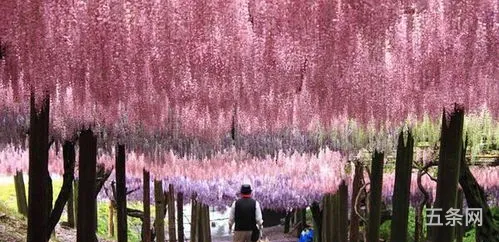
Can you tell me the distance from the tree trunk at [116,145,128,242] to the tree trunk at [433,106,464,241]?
19.0 ft

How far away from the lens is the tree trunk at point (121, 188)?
934cm

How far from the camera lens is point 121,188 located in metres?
9.58

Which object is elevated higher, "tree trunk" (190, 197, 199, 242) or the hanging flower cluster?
the hanging flower cluster

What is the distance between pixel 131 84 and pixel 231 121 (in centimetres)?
323

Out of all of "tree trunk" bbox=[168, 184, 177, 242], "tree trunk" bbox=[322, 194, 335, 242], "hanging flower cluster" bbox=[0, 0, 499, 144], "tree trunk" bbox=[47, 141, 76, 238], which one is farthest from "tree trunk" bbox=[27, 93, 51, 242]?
"tree trunk" bbox=[322, 194, 335, 242]

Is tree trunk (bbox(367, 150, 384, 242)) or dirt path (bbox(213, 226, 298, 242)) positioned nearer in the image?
tree trunk (bbox(367, 150, 384, 242))

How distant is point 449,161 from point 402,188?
182cm

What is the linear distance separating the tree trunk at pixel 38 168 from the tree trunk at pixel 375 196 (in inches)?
161

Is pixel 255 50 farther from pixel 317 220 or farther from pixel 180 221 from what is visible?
pixel 317 220

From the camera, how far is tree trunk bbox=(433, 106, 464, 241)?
418 cm

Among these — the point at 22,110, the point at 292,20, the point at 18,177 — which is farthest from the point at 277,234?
the point at 292,20

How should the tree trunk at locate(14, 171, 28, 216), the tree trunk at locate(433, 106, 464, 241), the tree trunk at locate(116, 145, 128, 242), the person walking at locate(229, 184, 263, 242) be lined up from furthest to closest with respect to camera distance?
1. the tree trunk at locate(14, 171, 28, 216)
2. the tree trunk at locate(116, 145, 128, 242)
3. the person walking at locate(229, 184, 263, 242)
4. the tree trunk at locate(433, 106, 464, 241)

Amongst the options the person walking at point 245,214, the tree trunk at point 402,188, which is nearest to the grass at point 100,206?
the person walking at point 245,214

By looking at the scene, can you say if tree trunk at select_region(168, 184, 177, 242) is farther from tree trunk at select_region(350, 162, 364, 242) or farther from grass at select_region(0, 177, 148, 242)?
tree trunk at select_region(350, 162, 364, 242)
